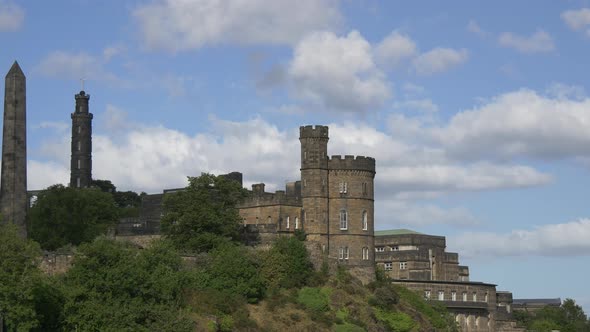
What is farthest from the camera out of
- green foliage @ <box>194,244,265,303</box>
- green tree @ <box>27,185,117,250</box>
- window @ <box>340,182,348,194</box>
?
window @ <box>340,182,348,194</box>

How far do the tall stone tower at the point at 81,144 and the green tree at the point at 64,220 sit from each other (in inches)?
1319

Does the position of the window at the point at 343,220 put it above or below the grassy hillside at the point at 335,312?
above

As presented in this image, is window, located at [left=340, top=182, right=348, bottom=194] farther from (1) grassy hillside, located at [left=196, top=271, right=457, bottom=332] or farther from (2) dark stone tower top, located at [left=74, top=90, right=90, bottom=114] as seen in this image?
(2) dark stone tower top, located at [left=74, top=90, right=90, bottom=114]

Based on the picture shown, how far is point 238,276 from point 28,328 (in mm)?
20769

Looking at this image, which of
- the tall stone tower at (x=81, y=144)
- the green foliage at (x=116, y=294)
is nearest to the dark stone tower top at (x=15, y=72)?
the green foliage at (x=116, y=294)

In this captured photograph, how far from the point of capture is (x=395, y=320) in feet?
251

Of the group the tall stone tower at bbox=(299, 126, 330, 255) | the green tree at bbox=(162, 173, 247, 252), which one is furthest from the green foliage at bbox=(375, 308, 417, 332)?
the green tree at bbox=(162, 173, 247, 252)

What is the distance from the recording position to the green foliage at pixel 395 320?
75875 millimetres

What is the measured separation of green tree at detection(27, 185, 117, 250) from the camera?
80188 mm

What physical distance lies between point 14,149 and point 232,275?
1557 cm

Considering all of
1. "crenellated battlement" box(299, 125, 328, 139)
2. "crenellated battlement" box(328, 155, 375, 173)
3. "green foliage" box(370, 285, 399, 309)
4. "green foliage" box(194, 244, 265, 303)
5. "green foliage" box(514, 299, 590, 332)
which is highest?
"crenellated battlement" box(299, 125, 328, 139)

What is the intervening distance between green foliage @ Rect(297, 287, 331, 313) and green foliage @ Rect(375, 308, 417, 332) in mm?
4010

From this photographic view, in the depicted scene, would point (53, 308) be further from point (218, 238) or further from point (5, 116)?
point (218, 238)

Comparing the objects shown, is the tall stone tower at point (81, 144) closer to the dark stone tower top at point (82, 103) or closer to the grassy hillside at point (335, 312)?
the dark stone tower top at point (82, 103)
